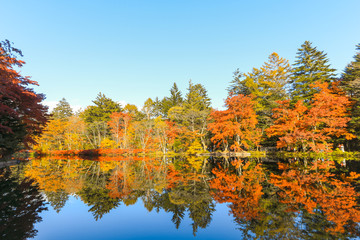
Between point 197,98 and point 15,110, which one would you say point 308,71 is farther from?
point 15,110

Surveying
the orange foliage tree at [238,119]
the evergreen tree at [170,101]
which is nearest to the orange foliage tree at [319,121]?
the orange foliage tree at [238,119]

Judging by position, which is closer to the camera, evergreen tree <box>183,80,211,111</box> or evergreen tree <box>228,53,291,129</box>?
evergreen tree <box>228,53,291,129</box>

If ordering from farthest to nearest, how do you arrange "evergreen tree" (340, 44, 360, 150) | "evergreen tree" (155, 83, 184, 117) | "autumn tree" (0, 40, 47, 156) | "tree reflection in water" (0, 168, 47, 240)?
"evergreen tree" (155, 83, 184, 117) < "evergreen tree" (340, 44, 360, 150) < "autumn tree" (0, 40, 47, 156) < "tree reflection in water" (0, 168, 47, 240)

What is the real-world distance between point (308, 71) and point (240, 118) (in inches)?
457

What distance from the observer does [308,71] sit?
80.3 ft

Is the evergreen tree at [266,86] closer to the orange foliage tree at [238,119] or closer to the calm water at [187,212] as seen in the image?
the orange foliage tree at [238,119]

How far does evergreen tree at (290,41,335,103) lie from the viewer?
2269 cm

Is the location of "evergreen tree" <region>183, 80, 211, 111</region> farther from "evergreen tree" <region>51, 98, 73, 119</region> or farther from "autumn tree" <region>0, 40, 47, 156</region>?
"evergreen tree" <region>51, 98, 73, 119</region>

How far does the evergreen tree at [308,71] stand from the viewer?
74.4 ft

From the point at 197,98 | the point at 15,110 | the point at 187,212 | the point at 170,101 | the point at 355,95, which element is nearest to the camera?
the point at 187,212

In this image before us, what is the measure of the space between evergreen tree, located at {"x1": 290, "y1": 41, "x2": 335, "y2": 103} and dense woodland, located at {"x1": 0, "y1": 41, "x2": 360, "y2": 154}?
4.4 inches

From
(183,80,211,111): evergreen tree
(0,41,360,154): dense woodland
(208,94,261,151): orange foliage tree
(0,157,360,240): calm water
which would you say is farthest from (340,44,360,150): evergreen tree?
(183,80,211,111): evergreen tree

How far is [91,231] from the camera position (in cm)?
378

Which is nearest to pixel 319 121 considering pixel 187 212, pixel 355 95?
pixel 355 95
